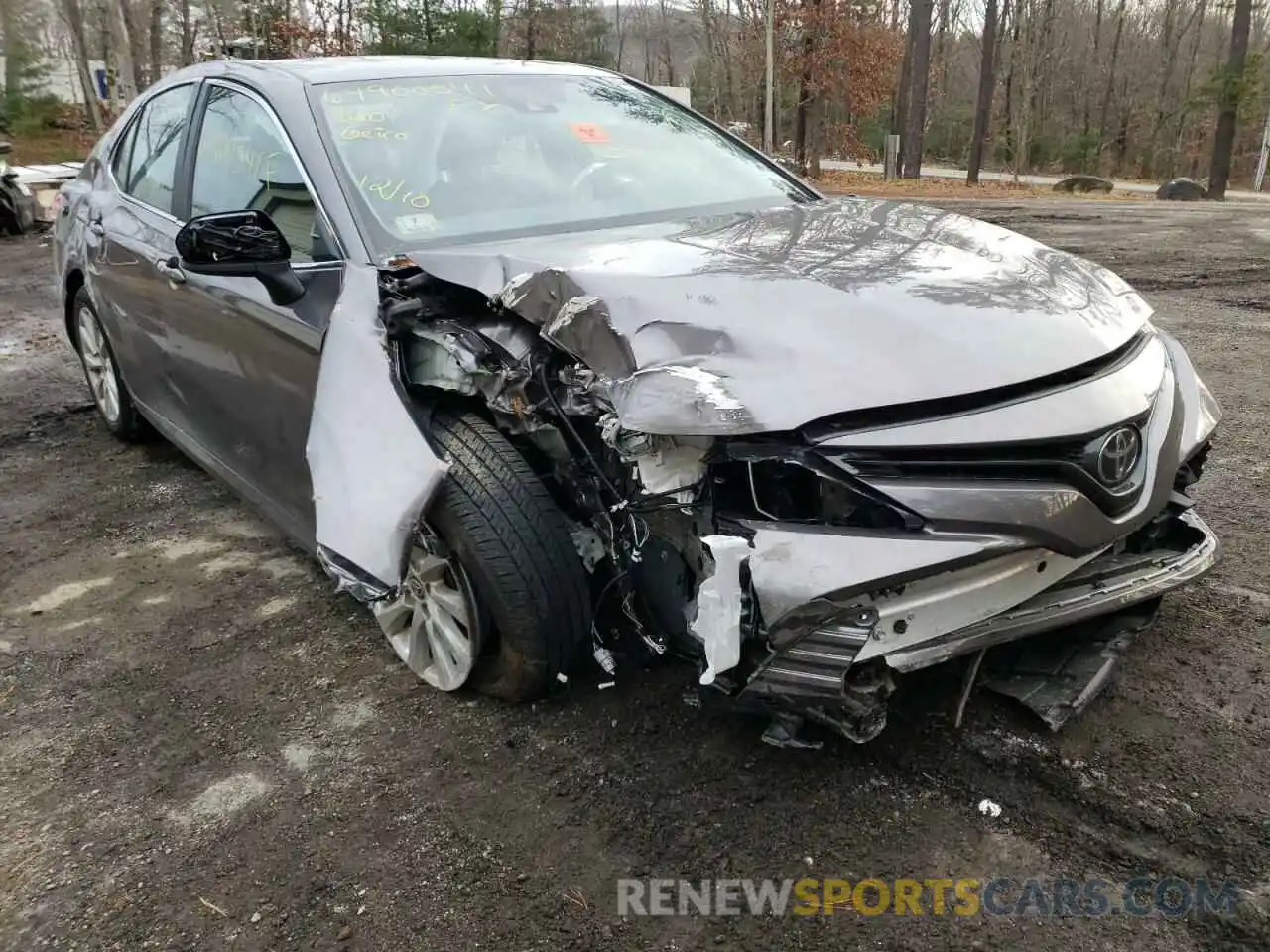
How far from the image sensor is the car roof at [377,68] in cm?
341

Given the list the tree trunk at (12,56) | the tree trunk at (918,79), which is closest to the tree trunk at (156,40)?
the tree trunk at (12,56)

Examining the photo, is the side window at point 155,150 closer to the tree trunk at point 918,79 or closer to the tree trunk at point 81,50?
the tree trunk at point 81,50

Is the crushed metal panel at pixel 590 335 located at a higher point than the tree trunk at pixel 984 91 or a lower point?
lower

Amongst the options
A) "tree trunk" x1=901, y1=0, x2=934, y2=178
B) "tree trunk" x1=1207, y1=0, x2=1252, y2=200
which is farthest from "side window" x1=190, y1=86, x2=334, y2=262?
"tree trunk" x1=1207, y1=0, x2=1252, y2=200

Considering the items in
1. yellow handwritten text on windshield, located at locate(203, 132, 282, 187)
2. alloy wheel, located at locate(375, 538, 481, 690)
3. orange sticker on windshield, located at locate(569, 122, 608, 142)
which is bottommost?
alloy wheel, located at locate(375, 538, 481, 690)

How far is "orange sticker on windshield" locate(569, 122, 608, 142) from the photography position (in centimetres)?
345

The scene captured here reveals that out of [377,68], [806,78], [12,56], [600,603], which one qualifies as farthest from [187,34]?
[600,603]

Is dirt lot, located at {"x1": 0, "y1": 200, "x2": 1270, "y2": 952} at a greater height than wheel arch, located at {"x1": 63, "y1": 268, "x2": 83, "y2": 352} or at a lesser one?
lesser

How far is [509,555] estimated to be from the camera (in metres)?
2.41

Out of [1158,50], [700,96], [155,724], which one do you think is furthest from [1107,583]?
[1158,50]

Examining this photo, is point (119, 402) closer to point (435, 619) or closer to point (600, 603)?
point (435, 619)

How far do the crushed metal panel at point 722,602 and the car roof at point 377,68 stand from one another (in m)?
2.34

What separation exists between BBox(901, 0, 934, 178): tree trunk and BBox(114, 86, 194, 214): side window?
24.1 meters

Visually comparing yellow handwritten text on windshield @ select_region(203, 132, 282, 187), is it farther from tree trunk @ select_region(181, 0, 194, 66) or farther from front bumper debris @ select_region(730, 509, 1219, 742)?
tree trunk @ select_region(181, 0, 194, 66)
